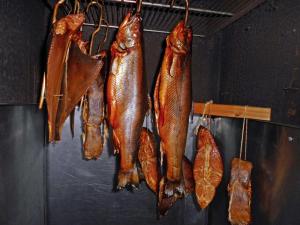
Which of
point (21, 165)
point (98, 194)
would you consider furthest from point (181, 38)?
point (98, 194)

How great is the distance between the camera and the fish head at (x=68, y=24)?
85 centimetres

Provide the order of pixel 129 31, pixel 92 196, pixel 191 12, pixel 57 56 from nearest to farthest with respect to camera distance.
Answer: pixel 57 56 < pixel 129 31 < pixel 191 12 < pixel 92 196

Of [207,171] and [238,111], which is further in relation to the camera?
[207,171]

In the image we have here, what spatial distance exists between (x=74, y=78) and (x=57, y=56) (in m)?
0.12

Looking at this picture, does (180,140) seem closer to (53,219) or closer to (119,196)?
(119,196)

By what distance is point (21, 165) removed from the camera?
1.08 meters

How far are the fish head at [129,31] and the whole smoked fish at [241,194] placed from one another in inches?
28.5

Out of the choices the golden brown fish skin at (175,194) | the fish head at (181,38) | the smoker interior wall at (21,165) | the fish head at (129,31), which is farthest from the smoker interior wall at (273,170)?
the smoker interior wall at (21,165)

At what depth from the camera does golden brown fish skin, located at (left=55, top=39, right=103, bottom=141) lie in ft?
3.05

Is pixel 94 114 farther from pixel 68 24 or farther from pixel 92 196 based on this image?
pixel 92 196

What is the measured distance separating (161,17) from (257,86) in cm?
59

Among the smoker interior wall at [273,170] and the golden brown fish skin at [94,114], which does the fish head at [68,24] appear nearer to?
the golden brown fish skin at [94,114]

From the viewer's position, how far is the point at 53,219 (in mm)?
1579

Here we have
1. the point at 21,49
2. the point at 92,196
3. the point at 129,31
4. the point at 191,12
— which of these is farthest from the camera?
the point at 92,196
